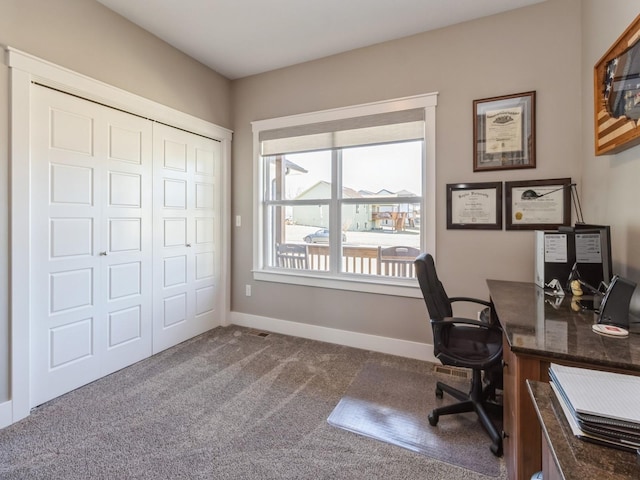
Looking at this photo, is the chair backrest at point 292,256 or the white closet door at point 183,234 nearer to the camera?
the white closet door at point 183,234

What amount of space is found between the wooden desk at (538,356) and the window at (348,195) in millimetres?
1388

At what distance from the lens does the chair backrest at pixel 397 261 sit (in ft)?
9.44

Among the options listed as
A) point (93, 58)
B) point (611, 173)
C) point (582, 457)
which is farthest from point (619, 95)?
point (93, 58)

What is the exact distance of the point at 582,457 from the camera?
56 cm

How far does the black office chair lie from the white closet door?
2354 mm

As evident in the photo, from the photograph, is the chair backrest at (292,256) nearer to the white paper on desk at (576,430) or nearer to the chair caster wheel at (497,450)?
the chair caster wheel at (497,450)

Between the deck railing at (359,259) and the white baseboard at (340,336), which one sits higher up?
the deck railing at (359,259)

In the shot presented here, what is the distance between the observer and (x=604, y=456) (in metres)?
0.56

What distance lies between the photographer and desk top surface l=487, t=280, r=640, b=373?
1.02m

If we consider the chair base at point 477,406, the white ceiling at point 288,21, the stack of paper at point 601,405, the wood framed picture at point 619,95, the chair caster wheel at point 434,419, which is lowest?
the chair caster wheel at point 434,419

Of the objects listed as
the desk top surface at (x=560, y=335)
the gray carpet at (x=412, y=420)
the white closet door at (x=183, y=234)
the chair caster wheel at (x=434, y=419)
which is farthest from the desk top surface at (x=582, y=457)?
the white closet door at (x=183, y=234)

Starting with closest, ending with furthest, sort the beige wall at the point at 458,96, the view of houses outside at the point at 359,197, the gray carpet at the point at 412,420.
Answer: the gray carpet at the point at 412,420 → the beige wall at the point at 458,96 → the view of houses outside at the point at 359,197

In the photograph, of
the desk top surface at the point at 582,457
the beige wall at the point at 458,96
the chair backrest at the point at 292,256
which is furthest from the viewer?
the chair backrest at the point at 292,256

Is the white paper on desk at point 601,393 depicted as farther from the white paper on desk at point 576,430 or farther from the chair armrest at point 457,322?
A: the chair armrest at point 457,322
